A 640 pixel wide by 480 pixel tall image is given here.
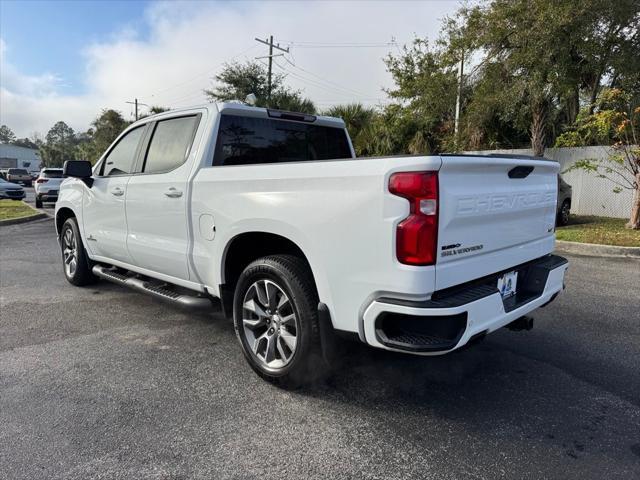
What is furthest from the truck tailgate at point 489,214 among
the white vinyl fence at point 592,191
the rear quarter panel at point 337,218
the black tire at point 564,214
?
the white vinyl fence at point 592,191

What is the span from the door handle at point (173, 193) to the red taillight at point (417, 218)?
2037 mm

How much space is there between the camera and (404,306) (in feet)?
8.04

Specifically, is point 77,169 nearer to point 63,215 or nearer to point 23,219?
point 63,215

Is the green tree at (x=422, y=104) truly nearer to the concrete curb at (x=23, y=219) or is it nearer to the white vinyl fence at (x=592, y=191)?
the white vinyl fence at (x=592, y=191)

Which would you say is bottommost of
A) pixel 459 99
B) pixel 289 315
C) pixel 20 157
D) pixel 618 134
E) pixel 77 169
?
pixel 289 315

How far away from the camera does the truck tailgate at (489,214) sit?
8.32 ft

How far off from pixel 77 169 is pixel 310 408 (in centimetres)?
360

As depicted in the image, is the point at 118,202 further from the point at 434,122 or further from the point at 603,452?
the point at 434,122

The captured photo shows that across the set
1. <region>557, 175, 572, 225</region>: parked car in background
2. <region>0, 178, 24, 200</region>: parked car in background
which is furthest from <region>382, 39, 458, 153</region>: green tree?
<region>0, 178, 24, 200</region>: parked car in background

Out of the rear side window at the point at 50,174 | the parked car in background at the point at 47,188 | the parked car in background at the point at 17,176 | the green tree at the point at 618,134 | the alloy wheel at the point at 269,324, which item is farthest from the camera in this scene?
the parked car in background at the point at 17,176

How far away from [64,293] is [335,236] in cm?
444

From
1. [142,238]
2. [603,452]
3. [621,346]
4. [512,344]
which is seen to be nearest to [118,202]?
[142,238]

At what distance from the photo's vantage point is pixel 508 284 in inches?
123

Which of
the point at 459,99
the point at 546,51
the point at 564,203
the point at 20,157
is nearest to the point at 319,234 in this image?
the point at 564,203
